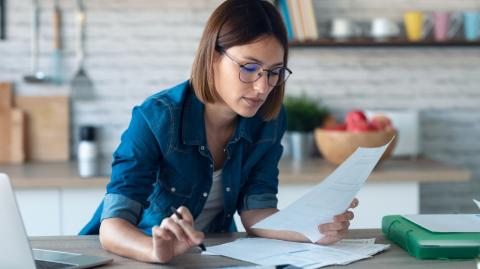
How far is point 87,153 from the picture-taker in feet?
11.1

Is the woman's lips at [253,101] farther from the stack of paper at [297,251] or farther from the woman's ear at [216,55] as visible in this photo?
the stack of paper at [297,251]

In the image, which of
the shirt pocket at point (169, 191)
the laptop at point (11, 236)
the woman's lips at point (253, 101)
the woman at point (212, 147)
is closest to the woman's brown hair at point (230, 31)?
the woman at point (212, 147)

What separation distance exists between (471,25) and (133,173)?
8.18 feet

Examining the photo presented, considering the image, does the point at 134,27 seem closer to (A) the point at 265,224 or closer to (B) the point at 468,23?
(B) the point at 468,23

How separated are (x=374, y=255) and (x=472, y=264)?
221mm

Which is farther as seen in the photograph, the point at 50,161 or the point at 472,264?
the point at 50,161

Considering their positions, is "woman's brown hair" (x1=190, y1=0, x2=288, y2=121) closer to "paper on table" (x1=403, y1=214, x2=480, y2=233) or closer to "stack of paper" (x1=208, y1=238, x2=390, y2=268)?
"stack of paper" (x1=208, y1=238, x2=390, y2=268)

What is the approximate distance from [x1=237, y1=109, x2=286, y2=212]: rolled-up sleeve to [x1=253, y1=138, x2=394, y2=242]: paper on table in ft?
0.86

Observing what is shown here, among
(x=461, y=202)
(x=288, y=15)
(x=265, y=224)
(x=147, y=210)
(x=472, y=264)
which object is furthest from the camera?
(x=461, y=202)

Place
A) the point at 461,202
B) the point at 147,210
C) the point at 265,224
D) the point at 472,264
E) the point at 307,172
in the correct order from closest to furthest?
1. the point at 472,264
2. the point at 265,224
3. the point at 147,210
4. the point at 307,172
5. the point at 461,202

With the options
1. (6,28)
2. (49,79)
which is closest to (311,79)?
(49,79)

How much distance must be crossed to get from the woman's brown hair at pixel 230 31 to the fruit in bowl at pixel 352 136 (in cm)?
143

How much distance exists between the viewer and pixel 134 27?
377 cm

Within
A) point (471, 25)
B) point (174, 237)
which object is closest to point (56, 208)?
point (174, 237)
